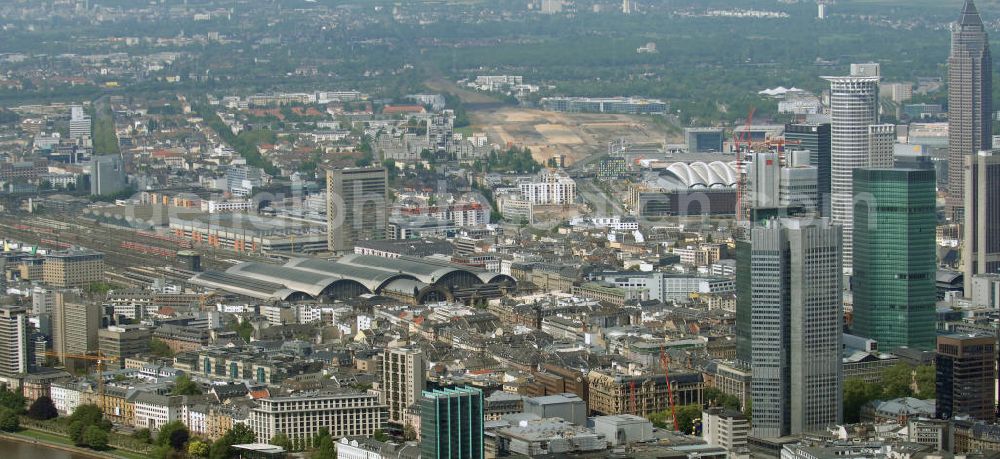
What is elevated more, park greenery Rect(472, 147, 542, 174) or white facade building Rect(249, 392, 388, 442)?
park greenery Rect(472, 147, 542, 174)

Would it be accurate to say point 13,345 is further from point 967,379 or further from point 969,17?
point 969,17

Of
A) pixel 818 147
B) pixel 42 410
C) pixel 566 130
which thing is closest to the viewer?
pixel 42 410

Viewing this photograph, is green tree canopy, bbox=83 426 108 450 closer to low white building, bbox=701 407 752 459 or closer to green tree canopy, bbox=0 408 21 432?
green tree canopy, bbox=0 408 21 432

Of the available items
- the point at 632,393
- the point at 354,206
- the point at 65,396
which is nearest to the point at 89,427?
the point at 65,396

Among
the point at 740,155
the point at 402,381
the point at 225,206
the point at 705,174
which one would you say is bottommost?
the point at 402,381

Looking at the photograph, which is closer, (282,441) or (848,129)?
(282,441)

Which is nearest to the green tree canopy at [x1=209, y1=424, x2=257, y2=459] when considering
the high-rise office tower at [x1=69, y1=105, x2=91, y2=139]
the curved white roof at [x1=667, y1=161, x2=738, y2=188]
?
the curved white roof at [x1=667, y1=161, x2=738, y2=188]

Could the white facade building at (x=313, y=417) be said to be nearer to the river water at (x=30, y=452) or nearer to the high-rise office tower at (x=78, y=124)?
the river water at (x=30, y=452)
